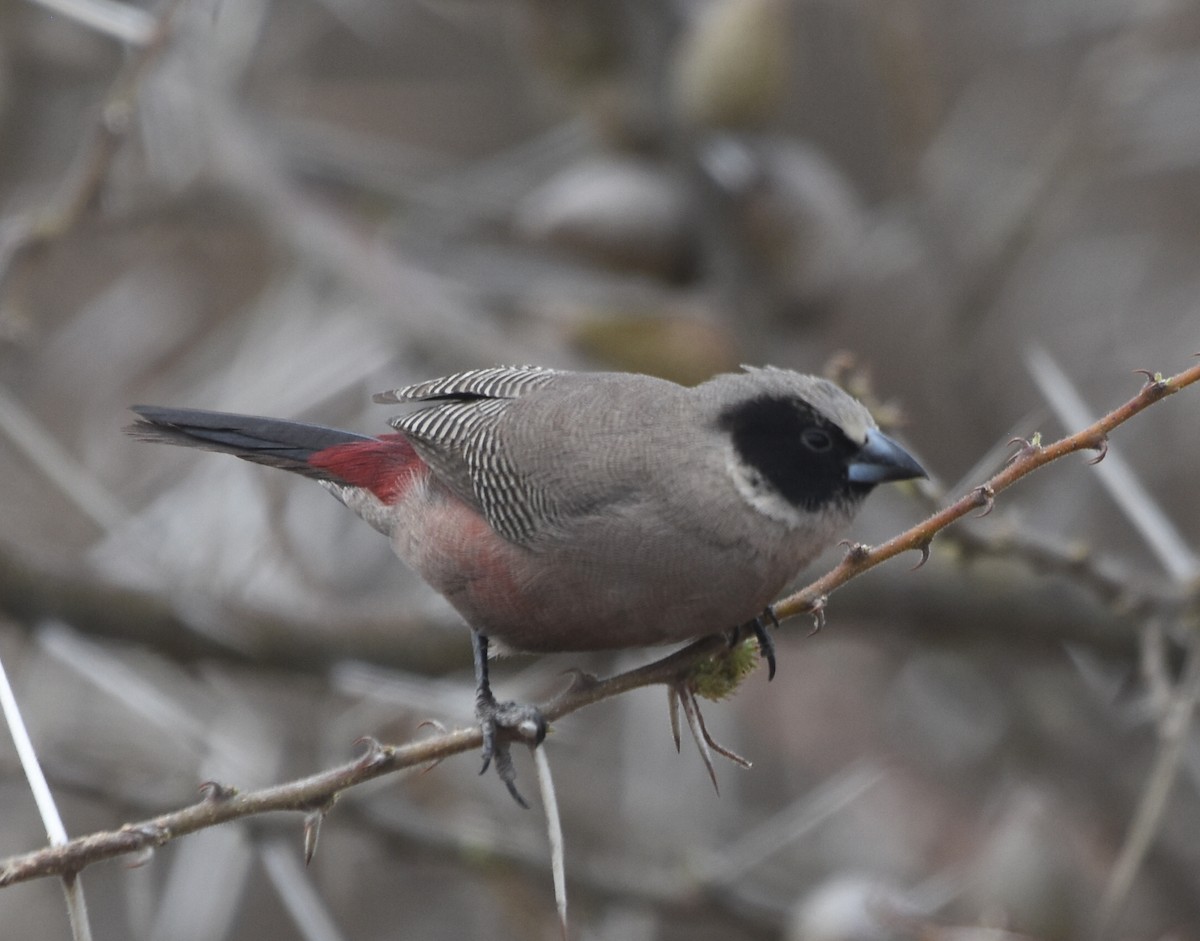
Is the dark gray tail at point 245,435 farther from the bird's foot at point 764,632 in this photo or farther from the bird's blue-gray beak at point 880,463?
the bird's blue-gray beak at point 880,463

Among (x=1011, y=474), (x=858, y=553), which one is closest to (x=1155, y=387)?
(x=1011, y=474)

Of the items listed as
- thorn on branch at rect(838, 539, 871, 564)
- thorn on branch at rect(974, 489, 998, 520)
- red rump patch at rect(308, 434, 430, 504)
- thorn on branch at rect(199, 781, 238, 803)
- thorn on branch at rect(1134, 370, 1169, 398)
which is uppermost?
red rump patch at rect(308, 434, 430, 504)

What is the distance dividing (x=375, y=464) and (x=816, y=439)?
1202mm

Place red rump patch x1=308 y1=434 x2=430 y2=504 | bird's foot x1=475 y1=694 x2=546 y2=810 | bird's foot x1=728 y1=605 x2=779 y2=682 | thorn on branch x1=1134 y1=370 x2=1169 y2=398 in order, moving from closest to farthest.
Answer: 1. thorn on branch x1=1134 y1=370 x2=1169 y2=398
2. bird's foot x1=475 y1=694 x2=546 y2=810
3. bird's foot x1=728 y1=605 x2=779 y2=682
4. red rump patch x1=308 y1=434 x2=430 y2=504

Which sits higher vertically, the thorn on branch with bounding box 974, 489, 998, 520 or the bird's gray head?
the bird's gray head

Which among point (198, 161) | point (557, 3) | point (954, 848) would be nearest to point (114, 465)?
point (198, 161)

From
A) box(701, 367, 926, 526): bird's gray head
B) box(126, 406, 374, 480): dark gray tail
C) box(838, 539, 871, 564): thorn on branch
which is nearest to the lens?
box(838, 539, 871, 564): thorn on branch

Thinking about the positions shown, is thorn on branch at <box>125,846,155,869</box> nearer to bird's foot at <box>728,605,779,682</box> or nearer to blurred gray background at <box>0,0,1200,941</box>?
blurred gray background at <box>0,0,1200,941</box>

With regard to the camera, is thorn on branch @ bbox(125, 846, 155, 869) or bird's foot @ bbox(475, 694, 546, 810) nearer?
thorn on branch @ bbox(125, 846, 155, 869)

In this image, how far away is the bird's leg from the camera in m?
2.65

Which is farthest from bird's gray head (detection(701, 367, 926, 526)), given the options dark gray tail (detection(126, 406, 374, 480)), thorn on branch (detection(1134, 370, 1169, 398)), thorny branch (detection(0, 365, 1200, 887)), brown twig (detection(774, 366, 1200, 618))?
dark gray tail (detection(126, 406, 374, 480))

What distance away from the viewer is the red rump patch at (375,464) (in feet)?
12.2

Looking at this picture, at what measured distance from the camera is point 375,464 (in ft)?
12.4

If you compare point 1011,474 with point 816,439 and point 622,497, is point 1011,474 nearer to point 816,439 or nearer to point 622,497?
point 816,439
